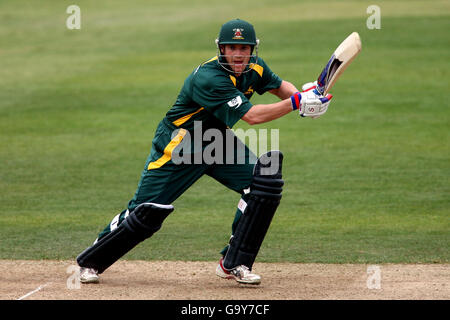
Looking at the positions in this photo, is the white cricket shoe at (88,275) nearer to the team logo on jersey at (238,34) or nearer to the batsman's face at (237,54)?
the batsman's face at (237,54)

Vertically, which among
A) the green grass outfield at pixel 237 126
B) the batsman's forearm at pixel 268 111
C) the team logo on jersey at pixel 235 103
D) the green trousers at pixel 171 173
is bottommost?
the green grass outfield at pixel 237 126

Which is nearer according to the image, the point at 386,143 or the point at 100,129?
the point at 386,143

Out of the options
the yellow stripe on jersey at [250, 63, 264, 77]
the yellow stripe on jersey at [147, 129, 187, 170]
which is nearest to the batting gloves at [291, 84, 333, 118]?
the yellow stripe on jersey at [250, 63, 264, 77]

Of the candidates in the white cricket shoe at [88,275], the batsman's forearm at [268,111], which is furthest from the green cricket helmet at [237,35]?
the white cricket shoe at [88,275]

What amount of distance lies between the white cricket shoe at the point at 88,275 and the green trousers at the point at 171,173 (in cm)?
26

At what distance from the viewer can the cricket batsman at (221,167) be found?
5395mm

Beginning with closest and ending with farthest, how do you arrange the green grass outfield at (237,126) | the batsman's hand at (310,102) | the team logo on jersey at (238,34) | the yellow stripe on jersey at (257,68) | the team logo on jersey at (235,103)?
1. the batsman's hand at (310,102)
2. the team logo on jersey at (235,103)
3. the team logo on jersey at (238,34)
4. the yellow stripe on jersey at (257,68)
5. the green grass outfield at (237,126)

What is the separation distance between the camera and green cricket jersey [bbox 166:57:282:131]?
5.37m

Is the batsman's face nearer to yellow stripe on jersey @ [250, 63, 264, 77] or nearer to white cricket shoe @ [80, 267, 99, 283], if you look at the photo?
yellow stripe on jersey @ [250, 63, 264, 77]

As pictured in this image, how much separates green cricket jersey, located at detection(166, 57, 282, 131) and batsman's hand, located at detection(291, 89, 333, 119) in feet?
1.11

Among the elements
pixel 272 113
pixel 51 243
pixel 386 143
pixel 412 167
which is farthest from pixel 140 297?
pixel 386 143

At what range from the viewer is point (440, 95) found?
48.3 feet

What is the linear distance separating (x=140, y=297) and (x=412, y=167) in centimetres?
596
